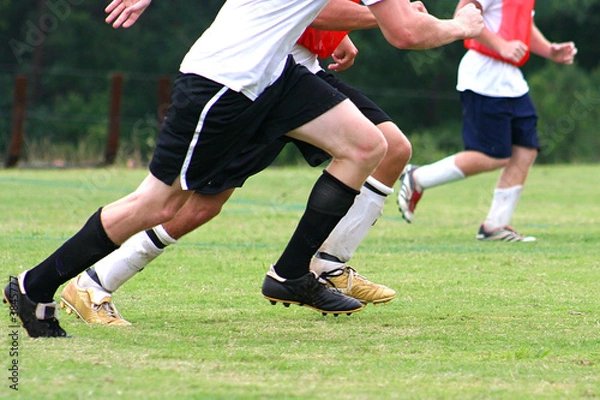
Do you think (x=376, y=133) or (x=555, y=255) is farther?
(x=555, y=255)

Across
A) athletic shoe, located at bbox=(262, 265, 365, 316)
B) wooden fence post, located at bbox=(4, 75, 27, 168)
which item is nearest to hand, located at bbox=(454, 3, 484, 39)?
athletic shoe, located at bbox=(262, 265, 365, 316)

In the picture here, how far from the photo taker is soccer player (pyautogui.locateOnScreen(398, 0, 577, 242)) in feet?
27.6

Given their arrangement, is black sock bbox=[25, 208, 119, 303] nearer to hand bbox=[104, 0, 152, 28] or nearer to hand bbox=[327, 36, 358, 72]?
hand bbox=[104, 0, 152, 28]

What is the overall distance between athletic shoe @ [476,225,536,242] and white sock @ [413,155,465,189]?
50 cm

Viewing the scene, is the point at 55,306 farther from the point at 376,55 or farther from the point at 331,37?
the point at 376,55

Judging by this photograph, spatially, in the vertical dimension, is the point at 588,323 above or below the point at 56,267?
below

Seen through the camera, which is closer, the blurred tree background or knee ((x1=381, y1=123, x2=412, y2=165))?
knee ((x1=381, y1=123, x2=412, y2=165))

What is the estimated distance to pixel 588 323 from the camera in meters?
4.84

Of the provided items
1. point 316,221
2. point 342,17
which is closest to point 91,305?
point 316,221

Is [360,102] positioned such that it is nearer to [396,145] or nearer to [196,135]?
[396,145]

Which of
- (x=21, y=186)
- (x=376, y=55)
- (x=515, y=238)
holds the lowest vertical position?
(x=376, y=55)

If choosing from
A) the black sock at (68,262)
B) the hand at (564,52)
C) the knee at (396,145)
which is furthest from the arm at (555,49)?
the black sock at (68,262)

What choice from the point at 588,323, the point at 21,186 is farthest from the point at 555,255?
the point at 21,186

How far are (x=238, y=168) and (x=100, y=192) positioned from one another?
8.04 meters
